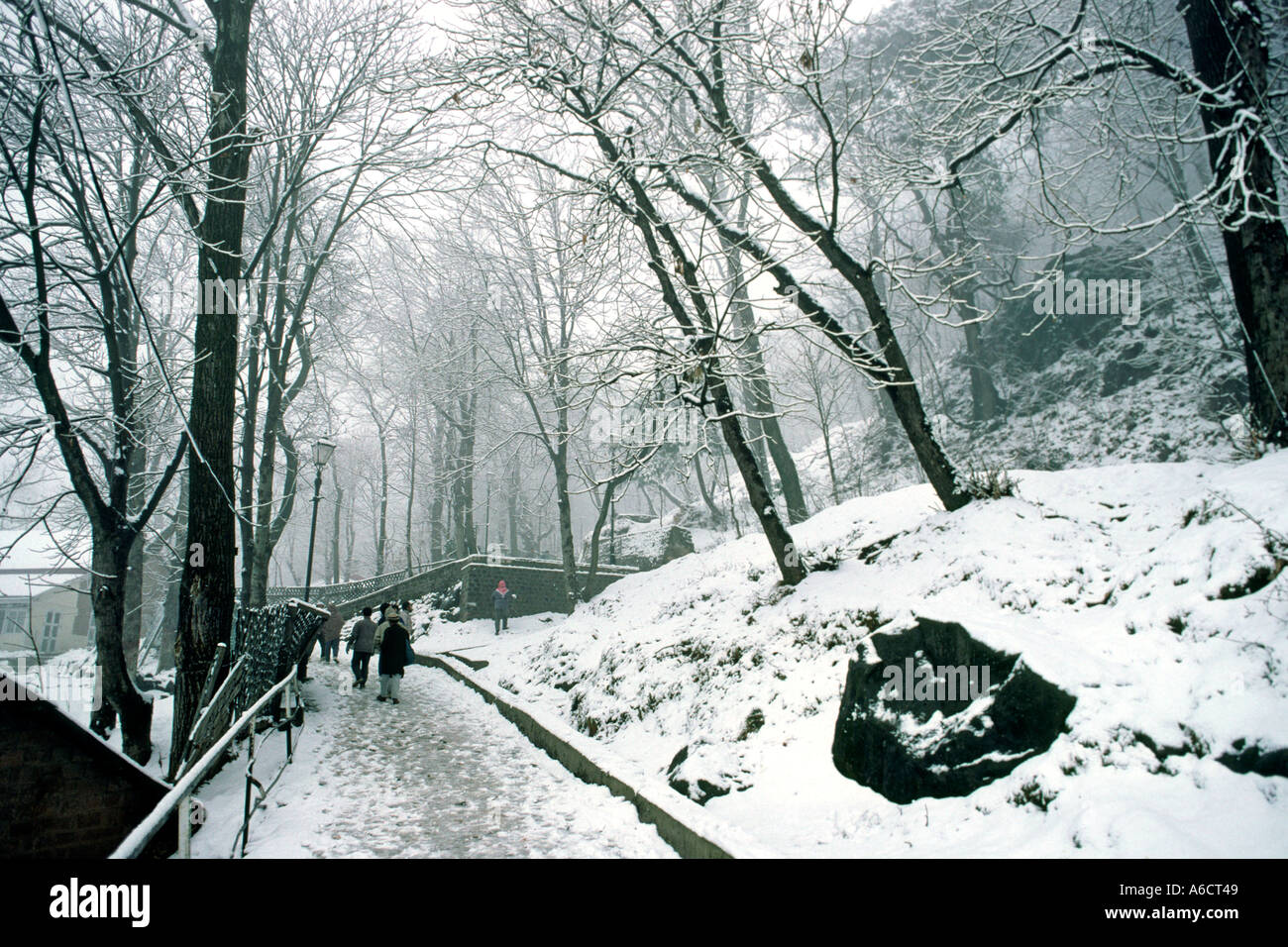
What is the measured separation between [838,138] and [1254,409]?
509 cm

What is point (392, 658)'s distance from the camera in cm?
1107

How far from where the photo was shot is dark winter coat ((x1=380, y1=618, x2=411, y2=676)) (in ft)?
36.2

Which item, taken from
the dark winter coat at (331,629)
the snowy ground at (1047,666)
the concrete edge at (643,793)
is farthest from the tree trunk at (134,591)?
the snowy ground at (1047,666)

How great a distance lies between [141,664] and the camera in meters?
28.1

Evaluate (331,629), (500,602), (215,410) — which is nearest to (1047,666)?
(215,410)

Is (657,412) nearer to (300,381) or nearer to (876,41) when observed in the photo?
(300,381)

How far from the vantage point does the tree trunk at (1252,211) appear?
6164 mm

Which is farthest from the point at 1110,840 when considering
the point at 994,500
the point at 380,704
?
the point at 380,704

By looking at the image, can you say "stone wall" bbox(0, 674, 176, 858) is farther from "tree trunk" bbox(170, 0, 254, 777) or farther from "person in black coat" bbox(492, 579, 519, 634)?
"person in black coat" bbox(492, 579, 519, 634)

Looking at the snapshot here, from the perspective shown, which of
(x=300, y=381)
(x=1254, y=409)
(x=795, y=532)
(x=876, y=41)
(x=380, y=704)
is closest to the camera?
(x=1254, y=409)

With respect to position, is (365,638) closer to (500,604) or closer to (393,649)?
(393,649)

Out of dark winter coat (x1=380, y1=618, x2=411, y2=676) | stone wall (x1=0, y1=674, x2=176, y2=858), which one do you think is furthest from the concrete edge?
stone wall (x1=0, y1=674, x2=176, y2=858)

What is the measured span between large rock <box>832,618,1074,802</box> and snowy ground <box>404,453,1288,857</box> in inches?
4.7

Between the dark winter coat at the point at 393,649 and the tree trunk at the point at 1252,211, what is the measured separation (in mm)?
11942
